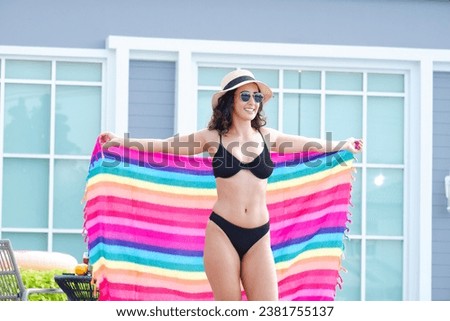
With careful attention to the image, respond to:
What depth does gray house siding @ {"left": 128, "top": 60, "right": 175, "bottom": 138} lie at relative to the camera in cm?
1327

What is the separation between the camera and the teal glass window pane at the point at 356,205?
1379 centimetres

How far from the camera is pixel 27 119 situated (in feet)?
44.0

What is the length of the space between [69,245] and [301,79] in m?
2.88

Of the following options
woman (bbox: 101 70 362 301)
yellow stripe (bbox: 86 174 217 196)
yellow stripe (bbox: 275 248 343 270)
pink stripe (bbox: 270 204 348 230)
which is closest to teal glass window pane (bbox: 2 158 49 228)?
yellow stripe (bbox: 86 174 217 196)

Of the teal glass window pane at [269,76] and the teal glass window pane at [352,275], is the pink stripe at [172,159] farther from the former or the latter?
the teal glass window pane at [352,275]

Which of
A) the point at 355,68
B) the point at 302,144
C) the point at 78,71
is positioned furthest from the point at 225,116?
the point at 355,68

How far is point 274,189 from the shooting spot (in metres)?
9.63

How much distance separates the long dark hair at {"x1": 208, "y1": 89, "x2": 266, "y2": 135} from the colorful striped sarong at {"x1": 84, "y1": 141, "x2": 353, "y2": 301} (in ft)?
3.51

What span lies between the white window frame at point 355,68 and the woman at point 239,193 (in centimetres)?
486

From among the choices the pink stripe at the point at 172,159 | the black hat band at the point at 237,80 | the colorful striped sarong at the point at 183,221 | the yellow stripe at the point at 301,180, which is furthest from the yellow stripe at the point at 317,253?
the black hat band at the point at 237,80

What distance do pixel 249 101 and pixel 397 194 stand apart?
19.4ft

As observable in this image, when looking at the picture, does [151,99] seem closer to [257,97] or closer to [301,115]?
[301,115]
